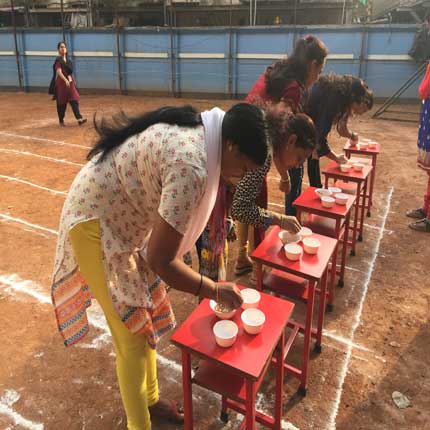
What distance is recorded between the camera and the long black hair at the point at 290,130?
213 centimetres

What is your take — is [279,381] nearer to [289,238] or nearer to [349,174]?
[289,238]

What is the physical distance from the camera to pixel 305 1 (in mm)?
16969

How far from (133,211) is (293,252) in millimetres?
1108

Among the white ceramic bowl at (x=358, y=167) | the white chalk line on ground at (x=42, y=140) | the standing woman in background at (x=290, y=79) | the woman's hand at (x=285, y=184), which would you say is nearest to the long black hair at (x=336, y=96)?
the standing woman in background at (x=290, y=79)

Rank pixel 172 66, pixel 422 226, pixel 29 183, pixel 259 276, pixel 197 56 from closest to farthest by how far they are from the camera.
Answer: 1. pixel 259 276
2. pixel 422 226
3. pixel 29 183
4. pixel 197 56
5. pixel 172 66

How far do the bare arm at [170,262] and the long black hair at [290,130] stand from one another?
927 mm

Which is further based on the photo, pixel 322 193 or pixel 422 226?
pixel 422 226

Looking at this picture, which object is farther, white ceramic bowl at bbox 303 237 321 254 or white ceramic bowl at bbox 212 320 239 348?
white ceramic bowl at bbox 303 237 321 254

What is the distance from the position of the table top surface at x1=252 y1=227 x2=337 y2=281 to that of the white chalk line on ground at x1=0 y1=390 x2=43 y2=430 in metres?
1.59

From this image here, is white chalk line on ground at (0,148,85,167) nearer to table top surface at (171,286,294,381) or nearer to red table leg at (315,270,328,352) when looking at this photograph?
red table leg at (315,270,328,352)

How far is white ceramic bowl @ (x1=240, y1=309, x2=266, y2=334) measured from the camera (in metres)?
1.78

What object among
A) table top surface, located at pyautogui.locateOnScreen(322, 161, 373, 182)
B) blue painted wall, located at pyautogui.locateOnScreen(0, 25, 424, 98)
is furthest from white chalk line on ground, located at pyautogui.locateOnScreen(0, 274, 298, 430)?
blue painted wall, located at pyautogui.locateOnScreen(0, 25, 424, 98)

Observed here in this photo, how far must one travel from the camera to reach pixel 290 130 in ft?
7.63

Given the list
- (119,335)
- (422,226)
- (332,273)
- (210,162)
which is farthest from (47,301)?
(422,226)
